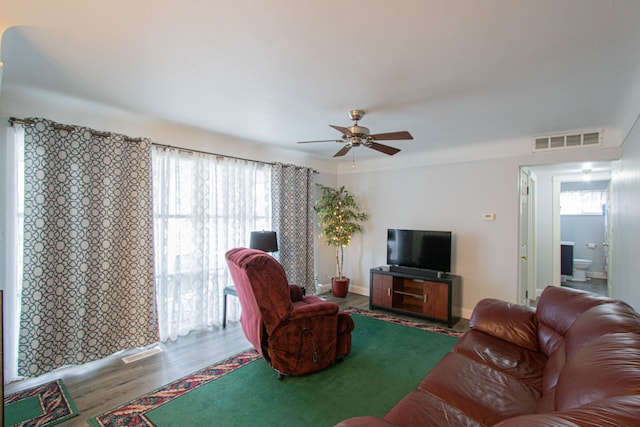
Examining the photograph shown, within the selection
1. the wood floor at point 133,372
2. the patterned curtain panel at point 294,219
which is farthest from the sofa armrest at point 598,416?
the patterned curtain panel at point 294,219

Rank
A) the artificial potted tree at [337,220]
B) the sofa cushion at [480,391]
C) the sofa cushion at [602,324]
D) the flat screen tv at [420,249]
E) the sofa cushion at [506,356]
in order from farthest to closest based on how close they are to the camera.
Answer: the artificial potted tree at [337,220] < the flat screen tv at [420,249] < the sofa cushion at [506,356] < the sofa cushion at [480,391] < the sofa cushion at [602,324]

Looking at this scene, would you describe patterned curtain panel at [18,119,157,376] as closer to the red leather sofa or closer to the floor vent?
the floor vent

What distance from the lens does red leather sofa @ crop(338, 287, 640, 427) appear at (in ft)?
2.83

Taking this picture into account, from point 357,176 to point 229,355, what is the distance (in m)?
3.71

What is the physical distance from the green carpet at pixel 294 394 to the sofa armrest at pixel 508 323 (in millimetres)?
749

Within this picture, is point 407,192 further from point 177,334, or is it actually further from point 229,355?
point 177,334

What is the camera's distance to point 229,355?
310 cm

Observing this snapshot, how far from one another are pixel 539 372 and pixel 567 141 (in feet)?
9.72

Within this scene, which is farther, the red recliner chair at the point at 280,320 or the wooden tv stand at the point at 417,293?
the wooden tv stand at the point at 417,293

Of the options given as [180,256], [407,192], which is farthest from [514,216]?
[180,256]

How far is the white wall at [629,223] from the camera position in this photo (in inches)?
89.4

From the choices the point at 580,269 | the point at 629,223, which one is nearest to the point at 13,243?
the point at 629,223

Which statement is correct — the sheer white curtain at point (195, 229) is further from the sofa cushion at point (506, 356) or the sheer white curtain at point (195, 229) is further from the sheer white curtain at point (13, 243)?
the sofa cushion at point (506, 356)

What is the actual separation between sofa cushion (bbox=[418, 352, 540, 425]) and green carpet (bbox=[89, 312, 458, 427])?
2.21 feet
